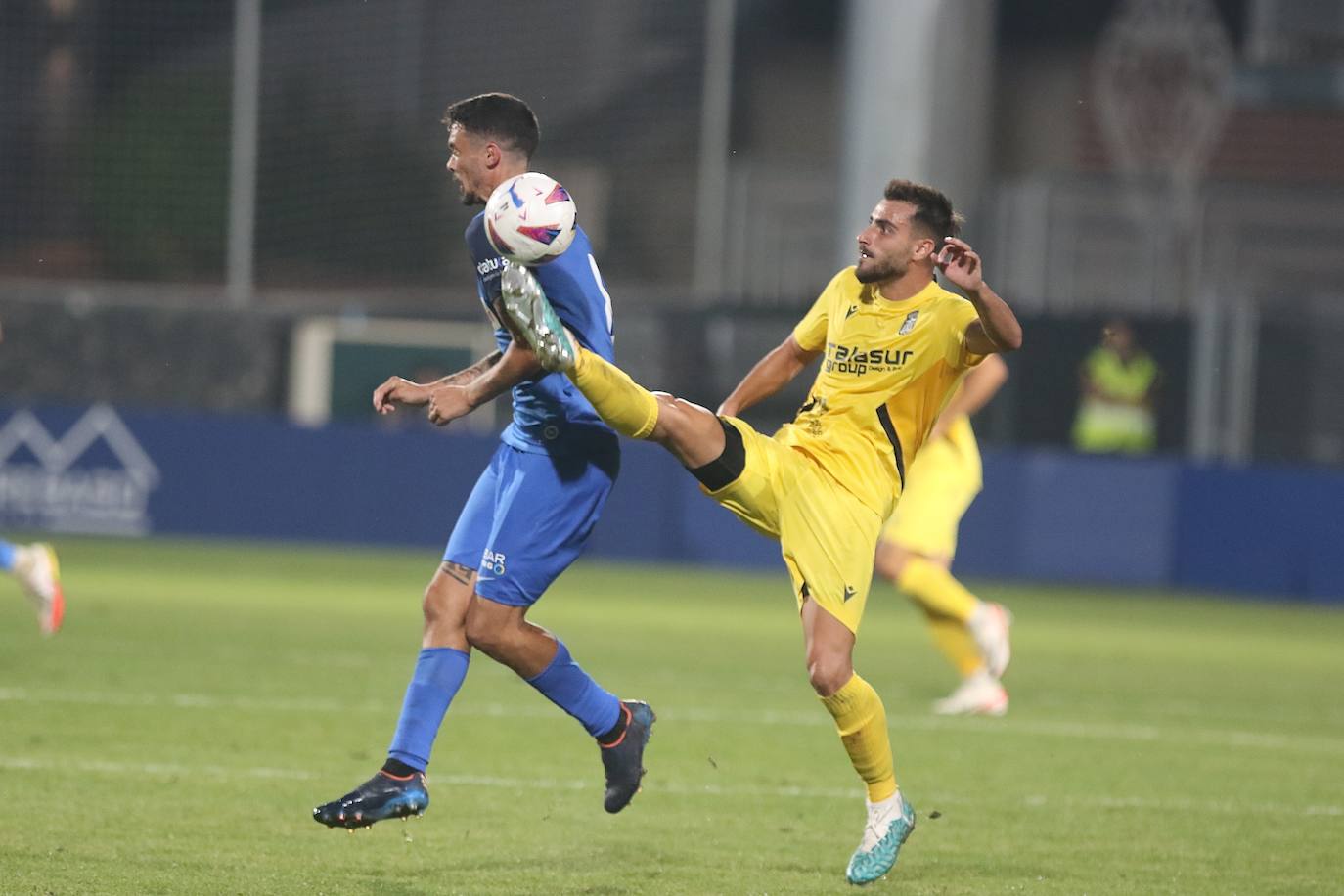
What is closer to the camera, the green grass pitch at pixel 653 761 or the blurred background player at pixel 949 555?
the green grass pitch at pixel 653 761

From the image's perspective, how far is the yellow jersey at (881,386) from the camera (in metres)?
6.69

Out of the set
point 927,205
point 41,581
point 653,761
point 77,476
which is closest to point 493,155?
point 927,205

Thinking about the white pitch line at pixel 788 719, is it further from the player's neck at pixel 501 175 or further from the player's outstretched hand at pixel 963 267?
the player's outstretched hand at pixel 963 267

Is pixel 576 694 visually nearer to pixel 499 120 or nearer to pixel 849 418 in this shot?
pixel 849 418

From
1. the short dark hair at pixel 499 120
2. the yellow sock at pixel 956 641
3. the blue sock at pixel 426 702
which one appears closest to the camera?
the blue sock at pixel 426 702

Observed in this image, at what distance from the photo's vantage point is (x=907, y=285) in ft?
22.5

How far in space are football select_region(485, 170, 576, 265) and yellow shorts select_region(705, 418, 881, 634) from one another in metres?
0.92

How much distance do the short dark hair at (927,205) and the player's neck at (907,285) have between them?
0.13m

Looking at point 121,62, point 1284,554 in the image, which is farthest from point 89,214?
point 1284,554

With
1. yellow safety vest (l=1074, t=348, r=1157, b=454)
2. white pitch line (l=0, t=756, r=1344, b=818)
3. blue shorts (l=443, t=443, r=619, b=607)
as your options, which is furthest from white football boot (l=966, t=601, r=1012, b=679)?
yellow safety vest (l=1074, t=348, r=1157, b=454)

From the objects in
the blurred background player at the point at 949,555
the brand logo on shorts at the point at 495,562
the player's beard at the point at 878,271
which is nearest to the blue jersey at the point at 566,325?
the brand logo on shorts at the point at 495,562

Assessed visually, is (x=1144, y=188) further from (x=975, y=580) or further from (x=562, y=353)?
(x=562, y=353)

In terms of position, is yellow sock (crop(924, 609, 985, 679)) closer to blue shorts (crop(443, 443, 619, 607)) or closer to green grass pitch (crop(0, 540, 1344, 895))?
green grass pitch (crop(0, 540, 1344, 895))

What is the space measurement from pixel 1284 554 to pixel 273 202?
12605 millimetres
